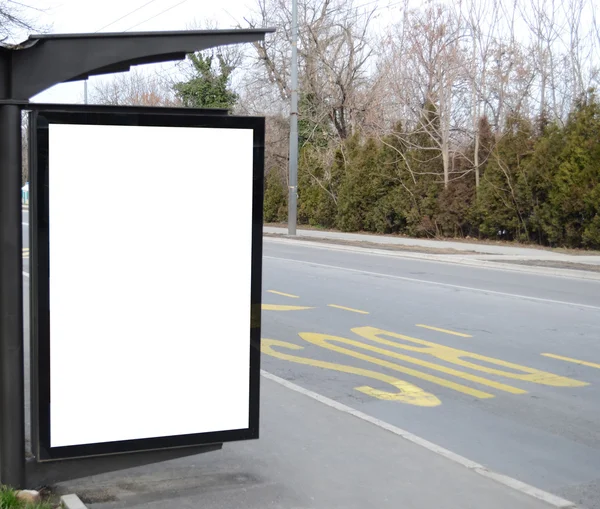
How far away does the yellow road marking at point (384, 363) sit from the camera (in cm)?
667

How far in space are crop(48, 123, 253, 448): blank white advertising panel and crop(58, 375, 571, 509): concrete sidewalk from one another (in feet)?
1.32

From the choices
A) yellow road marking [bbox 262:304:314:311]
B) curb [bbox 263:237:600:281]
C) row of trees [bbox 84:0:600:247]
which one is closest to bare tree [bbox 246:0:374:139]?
row of trees [bbox 84:0:600:247]

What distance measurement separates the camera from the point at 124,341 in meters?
3.87

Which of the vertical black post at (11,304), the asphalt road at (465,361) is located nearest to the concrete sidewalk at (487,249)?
the asphalt road at (465,361)

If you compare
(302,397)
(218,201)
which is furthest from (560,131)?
(218,201)

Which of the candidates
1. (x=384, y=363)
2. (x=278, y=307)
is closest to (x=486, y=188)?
(x=278, y=307)

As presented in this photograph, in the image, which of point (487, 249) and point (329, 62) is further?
point (329, 62)

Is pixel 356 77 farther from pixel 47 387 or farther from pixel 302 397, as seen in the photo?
pixel 47 387

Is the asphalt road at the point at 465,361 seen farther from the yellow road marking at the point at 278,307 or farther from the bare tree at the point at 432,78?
the bare tree at the point at 432,78

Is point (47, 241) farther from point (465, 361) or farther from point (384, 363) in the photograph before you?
point (465, 361)

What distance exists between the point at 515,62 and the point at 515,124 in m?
3.23

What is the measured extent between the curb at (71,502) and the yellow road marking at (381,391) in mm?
3187

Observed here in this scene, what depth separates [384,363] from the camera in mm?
7621

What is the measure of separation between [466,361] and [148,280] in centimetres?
470
